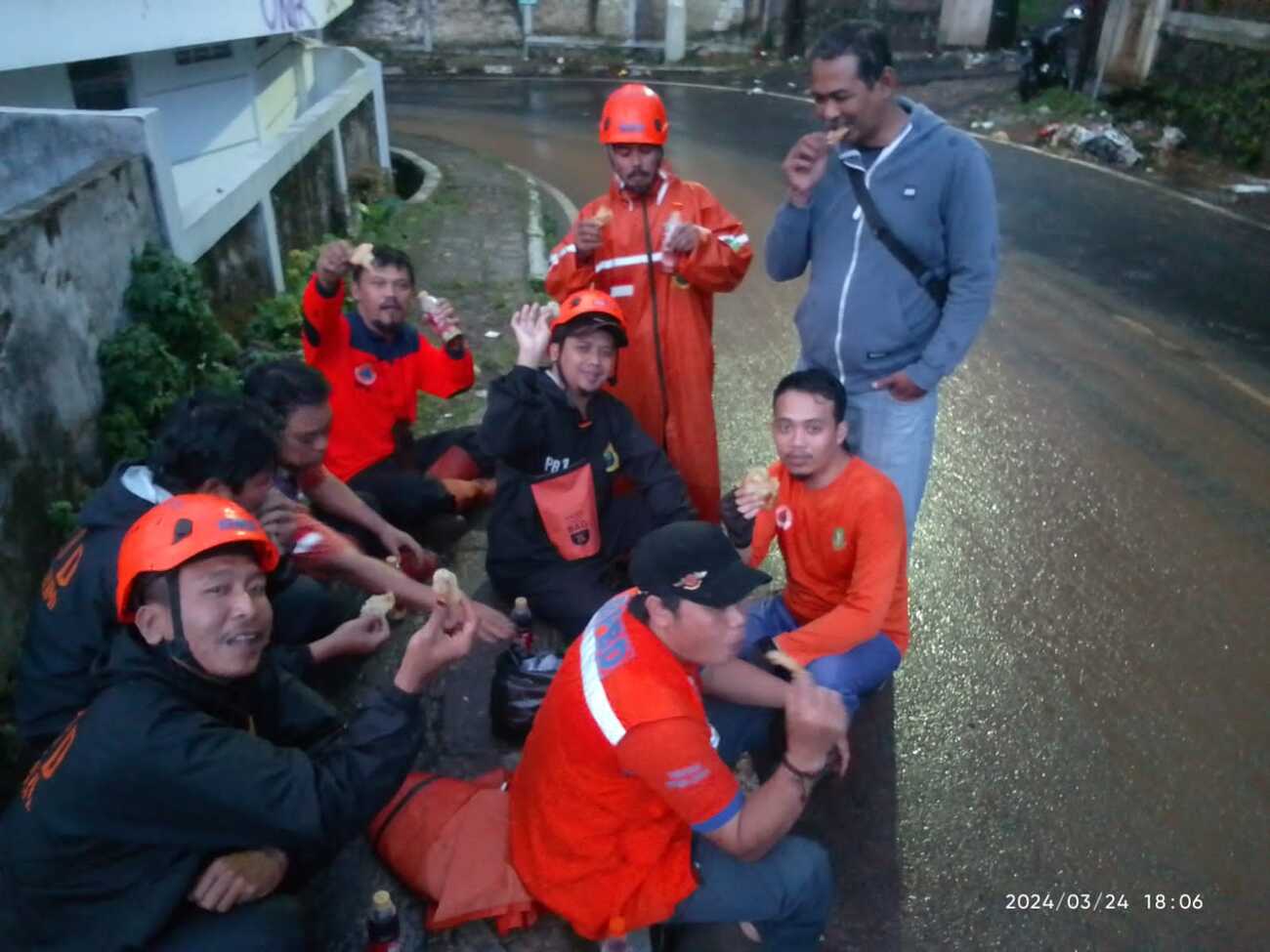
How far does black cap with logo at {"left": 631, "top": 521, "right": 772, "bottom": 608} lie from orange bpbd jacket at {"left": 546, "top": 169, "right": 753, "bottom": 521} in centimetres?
209

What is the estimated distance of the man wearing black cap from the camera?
239 cm

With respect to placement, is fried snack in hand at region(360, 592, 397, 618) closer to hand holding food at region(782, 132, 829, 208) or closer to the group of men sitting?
the group of men sitting

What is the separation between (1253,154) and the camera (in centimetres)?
1306

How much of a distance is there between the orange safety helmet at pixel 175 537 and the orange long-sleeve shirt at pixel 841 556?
6.22 ft

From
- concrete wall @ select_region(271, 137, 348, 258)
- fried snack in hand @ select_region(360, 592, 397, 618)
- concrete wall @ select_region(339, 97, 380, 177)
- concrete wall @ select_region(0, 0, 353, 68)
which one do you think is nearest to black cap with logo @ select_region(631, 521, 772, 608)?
fried snack in hand @ select_region(360, 592, 397, 618)

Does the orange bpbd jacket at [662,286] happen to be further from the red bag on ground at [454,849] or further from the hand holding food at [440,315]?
the red bag on ground at [454,849]

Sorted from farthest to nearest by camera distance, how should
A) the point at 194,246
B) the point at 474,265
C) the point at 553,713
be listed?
1. the point at 474,265
2. the point at 194,246
3. the point at 553,713

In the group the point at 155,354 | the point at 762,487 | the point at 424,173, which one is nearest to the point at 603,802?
the point at 762,487

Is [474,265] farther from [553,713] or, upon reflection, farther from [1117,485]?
[553,713]

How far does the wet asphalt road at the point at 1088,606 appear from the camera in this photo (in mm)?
3359

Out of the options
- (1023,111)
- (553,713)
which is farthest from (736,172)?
(553,713)

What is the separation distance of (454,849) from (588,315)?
2049mm

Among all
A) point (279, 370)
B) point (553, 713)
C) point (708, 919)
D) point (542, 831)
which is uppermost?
point (279, 370)

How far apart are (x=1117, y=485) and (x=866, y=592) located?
3.04 metres
